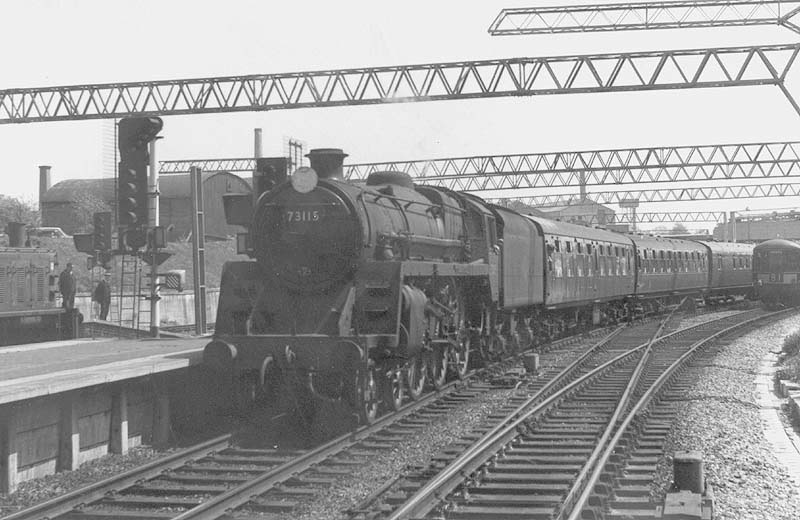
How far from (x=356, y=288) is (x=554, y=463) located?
344 cm

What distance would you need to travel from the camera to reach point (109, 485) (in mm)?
8367

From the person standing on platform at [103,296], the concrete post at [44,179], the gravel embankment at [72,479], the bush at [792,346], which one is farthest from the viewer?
the concrete post at [44,179]

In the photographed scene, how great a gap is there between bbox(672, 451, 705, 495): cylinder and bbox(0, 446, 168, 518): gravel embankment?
17.2 feet

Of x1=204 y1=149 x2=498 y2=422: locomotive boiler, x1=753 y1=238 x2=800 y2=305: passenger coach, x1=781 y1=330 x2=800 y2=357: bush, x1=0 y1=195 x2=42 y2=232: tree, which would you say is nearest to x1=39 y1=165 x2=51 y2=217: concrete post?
x1=0 y1=195 x2=42 y2=232: tree

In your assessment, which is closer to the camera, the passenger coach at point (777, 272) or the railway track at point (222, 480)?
the railway track at point (222, 480)

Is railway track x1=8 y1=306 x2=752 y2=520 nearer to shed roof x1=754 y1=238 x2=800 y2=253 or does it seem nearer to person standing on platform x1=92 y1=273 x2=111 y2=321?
person standing on platform x1=92 y1=273 x2=111 y2=321

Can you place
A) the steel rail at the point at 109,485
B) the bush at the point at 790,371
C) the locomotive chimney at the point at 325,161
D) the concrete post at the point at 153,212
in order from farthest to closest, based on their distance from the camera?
1. the concrete post at the point at 153,212
2. the bush at the point at 790,371
3. the locomotive chimney at the point at 325,161
4. the steel rail at the point at 109,485

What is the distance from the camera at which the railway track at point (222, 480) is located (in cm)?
772

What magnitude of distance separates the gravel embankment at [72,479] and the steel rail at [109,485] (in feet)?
1.63

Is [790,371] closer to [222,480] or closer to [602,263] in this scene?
[222,480]

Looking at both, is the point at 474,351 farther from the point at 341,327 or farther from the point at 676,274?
the point at 676,274

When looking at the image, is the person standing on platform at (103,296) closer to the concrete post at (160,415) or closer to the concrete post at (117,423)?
the concrete post at (160,415)

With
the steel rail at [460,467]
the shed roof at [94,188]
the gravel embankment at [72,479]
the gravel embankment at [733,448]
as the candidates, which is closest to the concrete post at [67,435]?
the gravel embankment at [72,479]

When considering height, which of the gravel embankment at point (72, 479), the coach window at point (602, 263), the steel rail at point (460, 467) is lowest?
the gravel embankment at point (72, 479)
